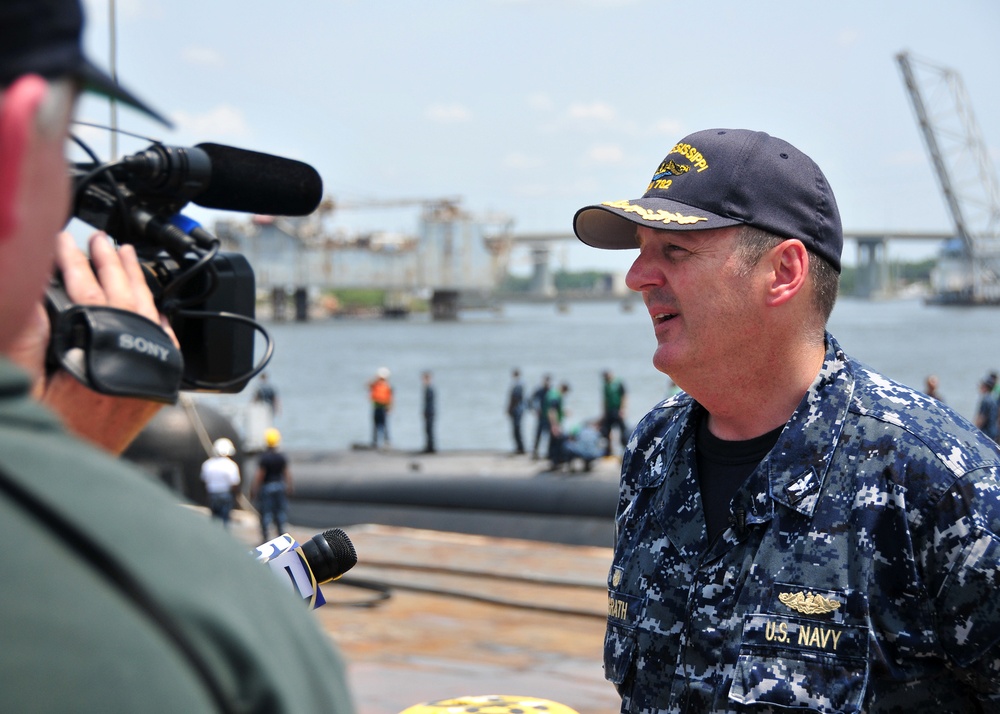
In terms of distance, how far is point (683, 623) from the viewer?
7.64 ft

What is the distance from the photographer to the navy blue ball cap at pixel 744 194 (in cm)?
245

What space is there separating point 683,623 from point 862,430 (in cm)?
51

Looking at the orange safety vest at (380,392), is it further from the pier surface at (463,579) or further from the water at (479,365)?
the pier surface at (463,579)

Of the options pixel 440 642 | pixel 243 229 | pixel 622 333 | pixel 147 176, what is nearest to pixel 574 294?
pixel 622 333

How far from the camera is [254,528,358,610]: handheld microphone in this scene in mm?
1641

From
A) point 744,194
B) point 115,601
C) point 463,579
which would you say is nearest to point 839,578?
point 744,194

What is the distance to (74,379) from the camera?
1197 millimetres

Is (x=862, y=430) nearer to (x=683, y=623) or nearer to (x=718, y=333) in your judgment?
(x=718, y=333)

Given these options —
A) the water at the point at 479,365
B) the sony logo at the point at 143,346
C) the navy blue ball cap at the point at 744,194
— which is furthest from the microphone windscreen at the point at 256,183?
the water at the point at 479,365

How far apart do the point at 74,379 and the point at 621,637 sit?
155 centimetres

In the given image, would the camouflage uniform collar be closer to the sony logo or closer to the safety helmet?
the sony logo

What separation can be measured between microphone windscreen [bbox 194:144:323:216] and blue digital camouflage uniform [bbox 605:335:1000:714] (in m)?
1.03

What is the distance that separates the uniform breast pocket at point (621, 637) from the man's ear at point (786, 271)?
692mm

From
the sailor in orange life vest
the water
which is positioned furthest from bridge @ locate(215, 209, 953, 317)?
the sailor in orange life vest
